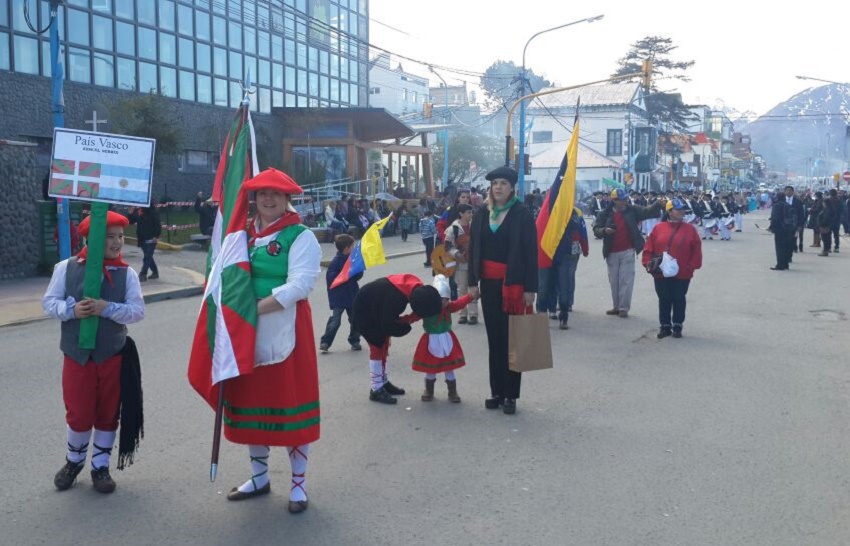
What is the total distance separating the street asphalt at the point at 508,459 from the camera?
4609 mm

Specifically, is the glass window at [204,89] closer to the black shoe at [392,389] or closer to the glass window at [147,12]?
the glass window at [147,12]

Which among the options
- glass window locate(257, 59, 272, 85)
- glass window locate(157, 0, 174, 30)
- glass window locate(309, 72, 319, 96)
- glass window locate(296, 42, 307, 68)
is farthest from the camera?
glass window locate(309, 72, 319, 96)

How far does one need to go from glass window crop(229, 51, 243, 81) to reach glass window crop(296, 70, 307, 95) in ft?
14.8

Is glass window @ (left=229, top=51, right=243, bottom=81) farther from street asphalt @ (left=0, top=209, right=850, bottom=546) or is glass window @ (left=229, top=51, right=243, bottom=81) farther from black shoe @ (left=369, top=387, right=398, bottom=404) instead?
black shoe @ (left=369, top=387, right=398, bottom=404)

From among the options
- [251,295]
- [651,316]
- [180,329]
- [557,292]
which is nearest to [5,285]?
[180,329]

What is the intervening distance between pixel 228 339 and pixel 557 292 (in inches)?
302

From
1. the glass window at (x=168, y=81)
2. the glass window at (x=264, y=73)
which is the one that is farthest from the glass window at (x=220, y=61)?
the glass window at (x=168, y=81)

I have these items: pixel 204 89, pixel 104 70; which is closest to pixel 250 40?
pixel 204 89

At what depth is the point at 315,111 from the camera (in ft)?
114

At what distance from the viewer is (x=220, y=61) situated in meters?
33.0

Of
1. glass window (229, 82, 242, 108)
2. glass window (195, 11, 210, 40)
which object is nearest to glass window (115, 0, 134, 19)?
glass window (195, 11, 210, 40)

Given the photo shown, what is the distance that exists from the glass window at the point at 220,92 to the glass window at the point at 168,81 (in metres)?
2.36

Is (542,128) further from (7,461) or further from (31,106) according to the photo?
(7,461)

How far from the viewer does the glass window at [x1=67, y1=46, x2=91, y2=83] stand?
2586 centimetres
